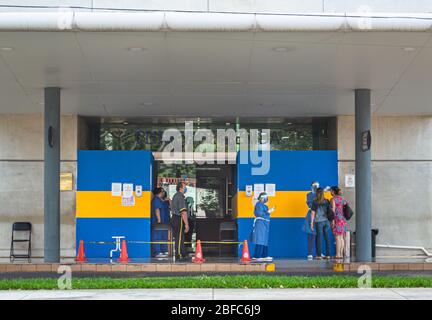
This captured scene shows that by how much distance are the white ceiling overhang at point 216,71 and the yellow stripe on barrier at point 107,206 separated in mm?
2173

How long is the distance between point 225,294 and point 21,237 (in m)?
11.0

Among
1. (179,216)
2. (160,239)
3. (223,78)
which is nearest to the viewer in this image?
(223,78)

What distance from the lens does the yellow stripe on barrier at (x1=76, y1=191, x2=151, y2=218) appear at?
20141mm

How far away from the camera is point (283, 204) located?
801 inches

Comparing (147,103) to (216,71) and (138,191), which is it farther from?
(216,71)

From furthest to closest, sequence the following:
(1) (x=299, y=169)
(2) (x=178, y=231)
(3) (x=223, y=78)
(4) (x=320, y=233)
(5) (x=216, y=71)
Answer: (1) (x=299, y=169)
(2) (x=178, y=231)
(4) (x=320, y=233)
(3) (x=223, y=78)
(5) (x=216, y=71)

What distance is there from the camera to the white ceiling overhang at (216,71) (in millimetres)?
14094

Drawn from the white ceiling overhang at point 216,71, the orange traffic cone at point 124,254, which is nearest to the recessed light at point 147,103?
the white ceiling overhang at point 216,71

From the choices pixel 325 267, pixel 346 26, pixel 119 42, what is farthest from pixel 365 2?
pixel 325 267

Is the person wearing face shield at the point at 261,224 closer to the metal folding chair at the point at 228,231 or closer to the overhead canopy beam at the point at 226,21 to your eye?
the metal folding chair at the point at 228,231

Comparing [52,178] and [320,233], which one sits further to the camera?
[320,233]

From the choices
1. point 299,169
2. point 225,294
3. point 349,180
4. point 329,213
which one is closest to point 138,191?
point 299,169

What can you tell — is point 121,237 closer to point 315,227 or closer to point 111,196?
point 111,196

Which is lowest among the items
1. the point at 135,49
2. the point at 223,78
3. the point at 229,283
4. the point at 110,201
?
the point at 229,283
